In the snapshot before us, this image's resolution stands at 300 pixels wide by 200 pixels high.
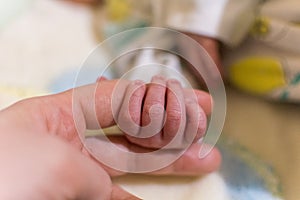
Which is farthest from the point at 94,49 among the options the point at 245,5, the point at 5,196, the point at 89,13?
the point at 5,196

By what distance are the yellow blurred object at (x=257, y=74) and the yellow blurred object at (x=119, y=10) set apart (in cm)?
16

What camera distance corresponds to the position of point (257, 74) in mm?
649

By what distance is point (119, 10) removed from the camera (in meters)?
0.73

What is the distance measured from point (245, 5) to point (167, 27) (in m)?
0.09

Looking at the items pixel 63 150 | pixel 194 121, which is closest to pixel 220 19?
pixel 194 121

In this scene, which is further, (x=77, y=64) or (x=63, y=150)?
(x=77, y=64)

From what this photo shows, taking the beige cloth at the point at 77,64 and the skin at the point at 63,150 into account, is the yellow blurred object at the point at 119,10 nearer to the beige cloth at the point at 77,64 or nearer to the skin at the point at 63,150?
the beige cloth at the point at 77,64

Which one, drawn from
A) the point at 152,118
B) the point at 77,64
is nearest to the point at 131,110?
the point at 152,118

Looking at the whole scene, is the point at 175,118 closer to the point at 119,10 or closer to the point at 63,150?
the point at 63,150

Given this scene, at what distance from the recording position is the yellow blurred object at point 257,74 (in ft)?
2.09

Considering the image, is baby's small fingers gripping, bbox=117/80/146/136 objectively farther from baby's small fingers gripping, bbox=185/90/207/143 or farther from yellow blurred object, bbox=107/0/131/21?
yellow blurred object, bbox=107/0/131/21

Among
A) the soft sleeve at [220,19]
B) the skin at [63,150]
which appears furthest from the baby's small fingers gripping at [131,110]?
the soft sleeve at [220,19]

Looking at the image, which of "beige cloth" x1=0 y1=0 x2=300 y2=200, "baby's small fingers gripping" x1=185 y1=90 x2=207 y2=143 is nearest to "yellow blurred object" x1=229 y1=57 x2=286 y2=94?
"beige cloth" x1=0 y1=0 x2=300 y2=200

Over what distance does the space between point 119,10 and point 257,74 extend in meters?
0.20
